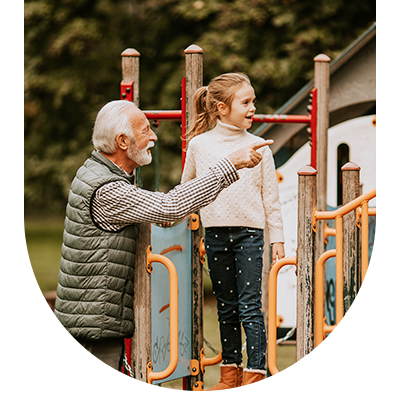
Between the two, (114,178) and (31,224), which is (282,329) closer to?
(114,178)

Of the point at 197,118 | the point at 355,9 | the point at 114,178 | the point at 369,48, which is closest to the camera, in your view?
the point at 114,178

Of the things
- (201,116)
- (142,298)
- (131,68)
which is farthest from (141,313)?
(131,68)

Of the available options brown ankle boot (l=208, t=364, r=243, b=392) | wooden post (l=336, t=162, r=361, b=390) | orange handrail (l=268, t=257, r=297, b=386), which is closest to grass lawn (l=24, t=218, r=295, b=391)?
brown ankle boot (l=208, t=364, r=243, b=392)

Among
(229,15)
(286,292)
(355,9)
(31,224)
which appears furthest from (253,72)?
(31,224)

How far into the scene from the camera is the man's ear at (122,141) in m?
2.83

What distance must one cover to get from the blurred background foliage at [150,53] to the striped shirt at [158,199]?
6.08m

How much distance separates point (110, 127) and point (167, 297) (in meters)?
1.35

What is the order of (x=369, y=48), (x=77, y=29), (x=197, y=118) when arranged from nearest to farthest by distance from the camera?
(x=197, y=118), (x=369, y=48), (x=77, y=29)

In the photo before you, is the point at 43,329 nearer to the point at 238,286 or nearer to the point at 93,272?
the point at 238,286

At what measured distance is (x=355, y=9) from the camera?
339 inches

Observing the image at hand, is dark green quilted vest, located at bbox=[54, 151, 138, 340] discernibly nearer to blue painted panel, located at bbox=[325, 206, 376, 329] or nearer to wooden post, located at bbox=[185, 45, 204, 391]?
wooden post, located at bbox=[185, 45, 204, 391]

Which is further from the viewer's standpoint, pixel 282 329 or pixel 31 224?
pixel 31 224

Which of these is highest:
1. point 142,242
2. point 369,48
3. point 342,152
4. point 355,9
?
point 355,9

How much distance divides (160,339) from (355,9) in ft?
21.5
